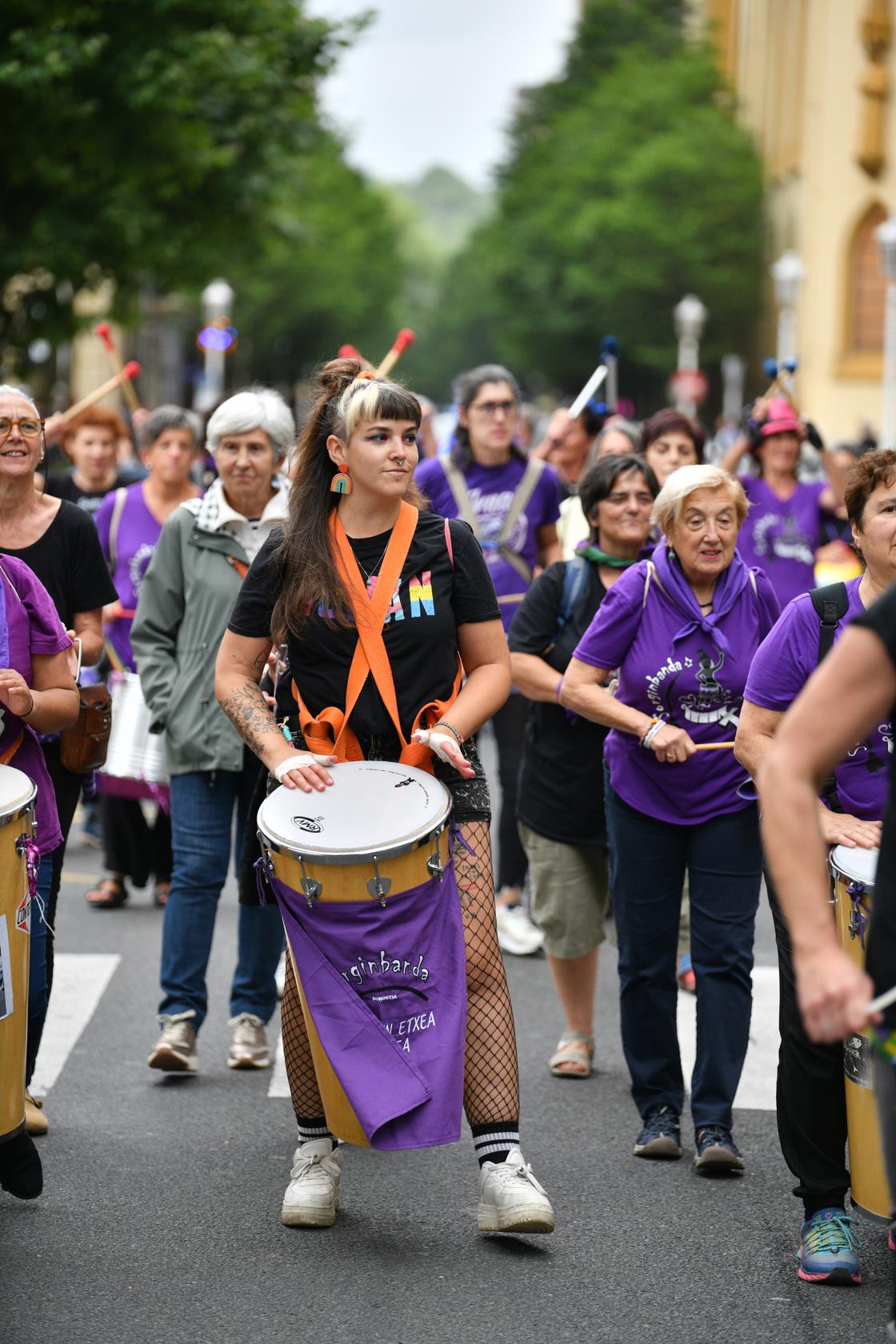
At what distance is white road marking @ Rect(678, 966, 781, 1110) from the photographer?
645cm

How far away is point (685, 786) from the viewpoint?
5.57 metres

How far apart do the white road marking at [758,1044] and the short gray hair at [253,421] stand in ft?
7.83

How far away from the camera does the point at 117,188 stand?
2256 cm

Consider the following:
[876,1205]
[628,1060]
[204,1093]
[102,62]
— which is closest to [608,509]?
[628,1060]

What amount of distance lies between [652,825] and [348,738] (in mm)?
1114

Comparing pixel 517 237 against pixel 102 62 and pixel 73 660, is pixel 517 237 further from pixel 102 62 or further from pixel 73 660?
pixel 73 660

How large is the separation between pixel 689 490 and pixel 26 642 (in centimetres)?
186

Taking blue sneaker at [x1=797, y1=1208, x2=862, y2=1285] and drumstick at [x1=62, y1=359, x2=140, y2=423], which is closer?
blue sneaker at [x1=797, y1=1208, x2=862, y2=1285]

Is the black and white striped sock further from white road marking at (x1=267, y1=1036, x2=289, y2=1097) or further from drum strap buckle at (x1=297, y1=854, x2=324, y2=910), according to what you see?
white road marking at (x1=267, y1=1036, x2=289, y2=1097)

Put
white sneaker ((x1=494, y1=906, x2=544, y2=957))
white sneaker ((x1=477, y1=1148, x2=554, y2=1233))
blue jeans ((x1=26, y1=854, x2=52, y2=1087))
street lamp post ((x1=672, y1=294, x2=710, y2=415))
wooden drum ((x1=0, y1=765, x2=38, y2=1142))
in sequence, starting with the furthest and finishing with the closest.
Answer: street lamp post ((x1=672, y1=294, x2=710, y2=415))
white sneaker ((x1=494, y1=906, x2=544, y2=957))
blue jeans ((x1=26, y1=854, x2=52, y2=1087))
white sneaker ((x1=477, y1=1148, x2=554, y2=1233))
wooden drum ((x1=0, y1=765, x2=38, y2=1142))

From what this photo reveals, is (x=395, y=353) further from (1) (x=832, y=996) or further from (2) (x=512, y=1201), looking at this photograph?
(1) (x=832, y=996)

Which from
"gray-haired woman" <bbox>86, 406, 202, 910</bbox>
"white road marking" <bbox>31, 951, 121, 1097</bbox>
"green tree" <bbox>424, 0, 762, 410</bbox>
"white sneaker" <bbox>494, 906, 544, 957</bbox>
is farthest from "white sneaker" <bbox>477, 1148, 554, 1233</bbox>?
"green tree" <bbox>424, 0, 762, 410</bbox>

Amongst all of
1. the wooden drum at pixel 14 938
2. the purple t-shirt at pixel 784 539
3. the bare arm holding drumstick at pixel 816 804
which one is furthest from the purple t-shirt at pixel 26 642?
the purple t-shirt at pixel 784 539

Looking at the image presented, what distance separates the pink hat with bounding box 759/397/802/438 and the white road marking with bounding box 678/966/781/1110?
9.59ft
